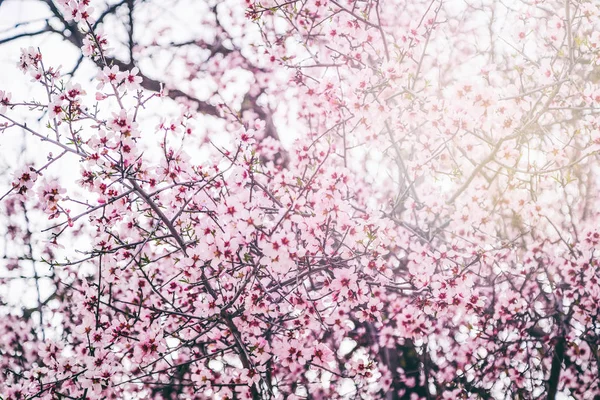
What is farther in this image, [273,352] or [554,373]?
[554,373]

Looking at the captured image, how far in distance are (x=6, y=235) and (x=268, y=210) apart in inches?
332

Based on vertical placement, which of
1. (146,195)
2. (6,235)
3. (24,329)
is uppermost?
(6,235)

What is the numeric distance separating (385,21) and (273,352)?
261 inches

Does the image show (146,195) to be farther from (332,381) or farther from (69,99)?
(332,381)

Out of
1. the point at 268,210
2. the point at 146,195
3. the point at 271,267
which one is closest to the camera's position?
the point at 146,195

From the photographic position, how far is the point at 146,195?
113 inches

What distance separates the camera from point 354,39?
471cm

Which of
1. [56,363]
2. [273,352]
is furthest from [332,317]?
[56,363]

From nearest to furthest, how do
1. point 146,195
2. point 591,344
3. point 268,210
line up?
point 146,195 < point 268,210 < point 591,344

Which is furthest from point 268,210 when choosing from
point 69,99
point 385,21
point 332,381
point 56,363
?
point 385,21

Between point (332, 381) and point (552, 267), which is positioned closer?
point (552, 267)

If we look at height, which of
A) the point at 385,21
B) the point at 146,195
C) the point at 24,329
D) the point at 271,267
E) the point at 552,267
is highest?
the point at 385,21

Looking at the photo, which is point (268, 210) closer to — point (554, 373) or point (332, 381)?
point (332, 381)

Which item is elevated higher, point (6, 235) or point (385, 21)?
point (385, 21)
